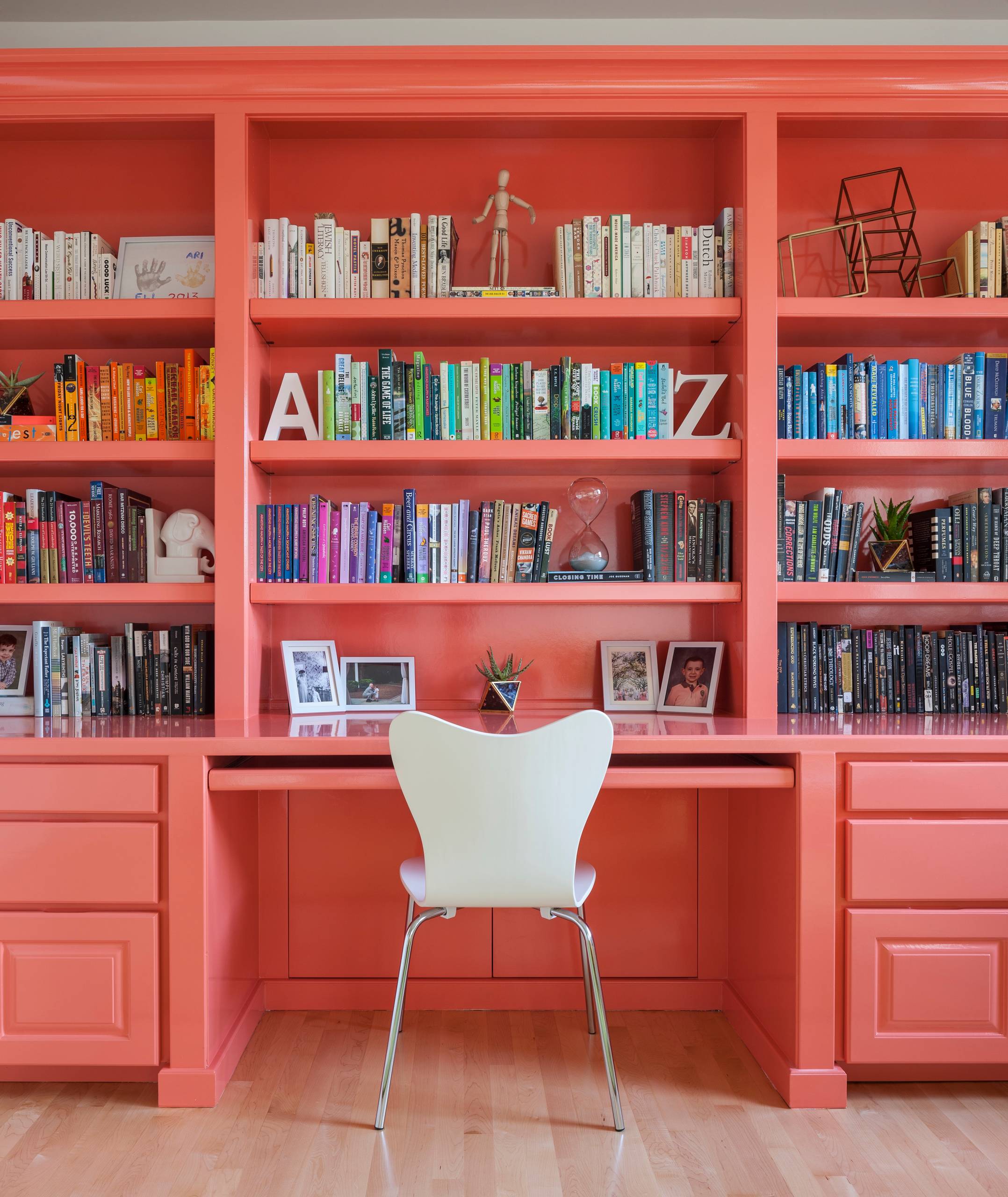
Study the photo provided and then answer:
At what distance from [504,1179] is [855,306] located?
2100 millimetres

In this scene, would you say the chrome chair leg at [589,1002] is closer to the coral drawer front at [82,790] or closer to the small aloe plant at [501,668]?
the small aloe plant at [501,668]

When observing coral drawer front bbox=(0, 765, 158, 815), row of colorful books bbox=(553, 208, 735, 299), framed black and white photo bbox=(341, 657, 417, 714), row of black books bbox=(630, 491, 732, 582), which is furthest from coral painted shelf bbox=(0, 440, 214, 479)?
row of black books bbox=(630, 491, 732, 582)

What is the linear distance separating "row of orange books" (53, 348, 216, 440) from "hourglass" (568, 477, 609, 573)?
975mm

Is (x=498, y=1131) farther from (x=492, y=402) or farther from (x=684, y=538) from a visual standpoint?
(x=492, y=402)

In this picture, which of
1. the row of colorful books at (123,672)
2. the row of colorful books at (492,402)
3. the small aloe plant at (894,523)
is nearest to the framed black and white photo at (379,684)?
the row of colorful books at (123,672)

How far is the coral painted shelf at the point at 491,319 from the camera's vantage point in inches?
86.1

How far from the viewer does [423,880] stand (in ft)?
5.99

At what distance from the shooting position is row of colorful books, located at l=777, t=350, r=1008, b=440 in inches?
88.4

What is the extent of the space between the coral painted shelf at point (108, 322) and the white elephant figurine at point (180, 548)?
1.58 feet

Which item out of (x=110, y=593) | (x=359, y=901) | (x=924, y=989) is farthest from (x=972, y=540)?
(x=110, y=593)

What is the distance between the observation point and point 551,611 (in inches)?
96.7

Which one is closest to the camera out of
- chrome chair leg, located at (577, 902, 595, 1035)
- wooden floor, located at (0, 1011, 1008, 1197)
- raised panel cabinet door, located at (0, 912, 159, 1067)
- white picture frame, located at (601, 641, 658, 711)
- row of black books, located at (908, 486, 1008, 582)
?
wooden floor, located at (0, 1011, 1008, 1197)

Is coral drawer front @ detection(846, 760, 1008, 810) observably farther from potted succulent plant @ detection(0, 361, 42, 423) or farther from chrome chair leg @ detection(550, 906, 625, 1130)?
potted succulent plant @ detection(0, 361, 42, 423)

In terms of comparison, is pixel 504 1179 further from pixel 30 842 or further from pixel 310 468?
pixel 310 468
